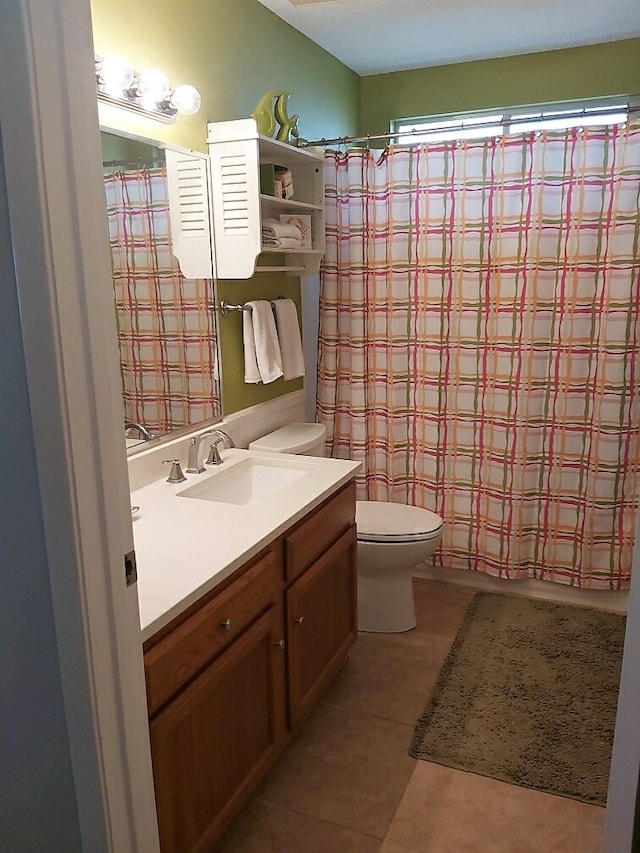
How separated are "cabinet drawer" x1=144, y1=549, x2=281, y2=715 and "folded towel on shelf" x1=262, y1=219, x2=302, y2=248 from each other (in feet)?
3.93

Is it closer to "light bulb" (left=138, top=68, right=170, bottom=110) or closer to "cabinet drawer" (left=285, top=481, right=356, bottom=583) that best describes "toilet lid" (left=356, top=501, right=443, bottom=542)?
"cabinet drawer" (left=285, top=481, right=356, bottom=583)

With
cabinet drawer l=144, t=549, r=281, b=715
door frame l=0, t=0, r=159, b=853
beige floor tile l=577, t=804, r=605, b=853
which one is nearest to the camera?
door frame l=0, t=0, r=159, b=853

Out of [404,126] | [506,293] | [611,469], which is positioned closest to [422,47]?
[404,126]

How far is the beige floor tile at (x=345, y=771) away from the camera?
Answer: 1886 millimetres

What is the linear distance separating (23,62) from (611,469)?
2534 millimetres

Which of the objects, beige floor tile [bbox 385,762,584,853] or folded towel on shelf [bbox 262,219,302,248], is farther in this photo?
folded towel on shelf [bbox 262,219,302,248]

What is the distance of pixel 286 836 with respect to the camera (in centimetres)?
181

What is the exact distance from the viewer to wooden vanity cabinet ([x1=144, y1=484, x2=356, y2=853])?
56.6 inches

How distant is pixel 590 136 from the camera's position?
2578 mm

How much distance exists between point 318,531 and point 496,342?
126 cm

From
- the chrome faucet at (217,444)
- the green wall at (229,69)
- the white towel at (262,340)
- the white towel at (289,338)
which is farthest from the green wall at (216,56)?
the chrome faucet at (217,444)

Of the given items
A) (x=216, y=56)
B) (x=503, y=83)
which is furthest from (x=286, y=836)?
(x=503, y=83)

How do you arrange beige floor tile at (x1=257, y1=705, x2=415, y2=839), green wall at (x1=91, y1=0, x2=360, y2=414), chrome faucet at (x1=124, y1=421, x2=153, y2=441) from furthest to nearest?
chrome faucet at (x1=124, y1=421, x2=153, y2=441) < green wall at (x1=91, y1=0, x2=360, y2=414) < beige floor tile at (x1=257, y1=705, x2=415, y2=839)

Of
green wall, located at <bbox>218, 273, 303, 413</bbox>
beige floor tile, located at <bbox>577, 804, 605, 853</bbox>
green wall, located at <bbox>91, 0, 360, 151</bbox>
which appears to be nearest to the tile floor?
beige floor tile, located at <bbox>577, 804, 605, 853</bbox>
